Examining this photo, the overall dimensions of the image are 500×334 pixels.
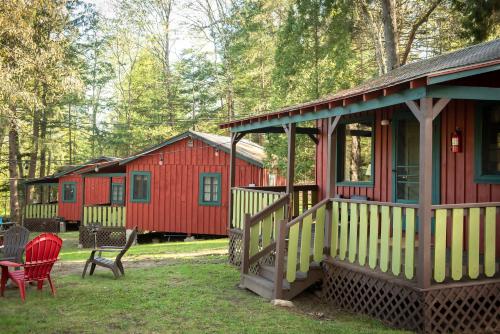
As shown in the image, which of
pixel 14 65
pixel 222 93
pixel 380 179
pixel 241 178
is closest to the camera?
pixel 380 179

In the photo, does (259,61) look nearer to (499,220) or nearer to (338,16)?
(338,16)

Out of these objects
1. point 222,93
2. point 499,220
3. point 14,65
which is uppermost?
point 222,93

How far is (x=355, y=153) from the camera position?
69.9ft

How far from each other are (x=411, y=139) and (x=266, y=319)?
4.45 metres

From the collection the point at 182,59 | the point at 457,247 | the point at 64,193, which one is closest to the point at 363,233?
the point at 457,247

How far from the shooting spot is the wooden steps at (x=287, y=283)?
711cm

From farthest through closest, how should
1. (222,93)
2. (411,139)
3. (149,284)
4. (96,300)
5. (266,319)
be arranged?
(222,93), (411,139), (149,284), (96,300), (266,319)

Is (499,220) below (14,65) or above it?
below

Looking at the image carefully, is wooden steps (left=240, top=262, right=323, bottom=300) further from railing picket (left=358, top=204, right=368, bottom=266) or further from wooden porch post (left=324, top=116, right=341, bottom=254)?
railing picket (left=358, top=204, right=368, bottom=266)

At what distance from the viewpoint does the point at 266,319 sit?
6113mm

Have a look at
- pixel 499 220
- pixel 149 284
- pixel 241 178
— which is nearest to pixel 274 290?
pixel 149 284

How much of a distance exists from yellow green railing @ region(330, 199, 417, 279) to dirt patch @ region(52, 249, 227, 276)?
448 centimetres

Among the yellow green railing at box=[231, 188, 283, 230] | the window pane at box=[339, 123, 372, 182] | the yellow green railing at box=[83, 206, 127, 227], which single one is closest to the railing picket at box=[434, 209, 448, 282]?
the yellow green railing at box=[231, 188, 283, 230]

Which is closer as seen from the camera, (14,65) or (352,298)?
(352,298)
